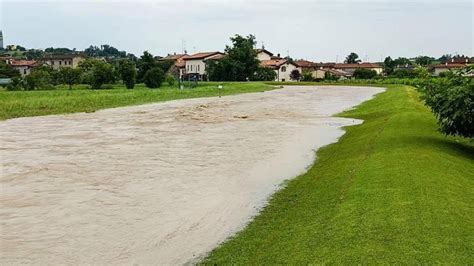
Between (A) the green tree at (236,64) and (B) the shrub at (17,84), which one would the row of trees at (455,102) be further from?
(A) the green tree at (236,64)

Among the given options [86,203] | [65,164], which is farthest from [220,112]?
[86,203]

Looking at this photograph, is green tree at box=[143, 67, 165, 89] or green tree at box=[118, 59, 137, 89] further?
green tree at box=[143, 67, 165, 89]

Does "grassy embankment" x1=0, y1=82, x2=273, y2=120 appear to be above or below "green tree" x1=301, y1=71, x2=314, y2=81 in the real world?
below

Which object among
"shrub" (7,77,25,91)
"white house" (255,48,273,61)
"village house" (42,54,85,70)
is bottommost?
"shrub" (7,77,25,91)

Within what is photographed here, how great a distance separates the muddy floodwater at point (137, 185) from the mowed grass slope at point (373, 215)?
0.85 meters

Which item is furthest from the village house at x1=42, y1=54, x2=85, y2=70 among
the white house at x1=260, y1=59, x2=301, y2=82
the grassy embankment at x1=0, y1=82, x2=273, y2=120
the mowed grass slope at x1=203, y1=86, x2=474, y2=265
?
the mowed grass slope at x1=203, y1=86, x2=474, y2=265

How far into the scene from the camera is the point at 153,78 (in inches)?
3221

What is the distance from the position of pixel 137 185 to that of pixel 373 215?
766 cm

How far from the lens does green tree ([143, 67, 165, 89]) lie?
81.7m

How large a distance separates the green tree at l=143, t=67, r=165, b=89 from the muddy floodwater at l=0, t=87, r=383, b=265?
51346 millimetres

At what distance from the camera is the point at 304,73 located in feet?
386

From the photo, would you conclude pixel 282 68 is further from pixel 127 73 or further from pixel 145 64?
pixel 127 73

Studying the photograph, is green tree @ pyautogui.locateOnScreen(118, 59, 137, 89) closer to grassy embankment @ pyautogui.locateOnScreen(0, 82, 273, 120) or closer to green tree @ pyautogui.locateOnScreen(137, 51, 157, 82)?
green tree @ pyautogui.locateOnScreen(137, 51, 157, 82)

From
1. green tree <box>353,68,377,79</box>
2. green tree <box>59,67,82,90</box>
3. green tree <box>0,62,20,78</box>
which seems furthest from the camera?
green tree <box>353,68,377,79</box>
